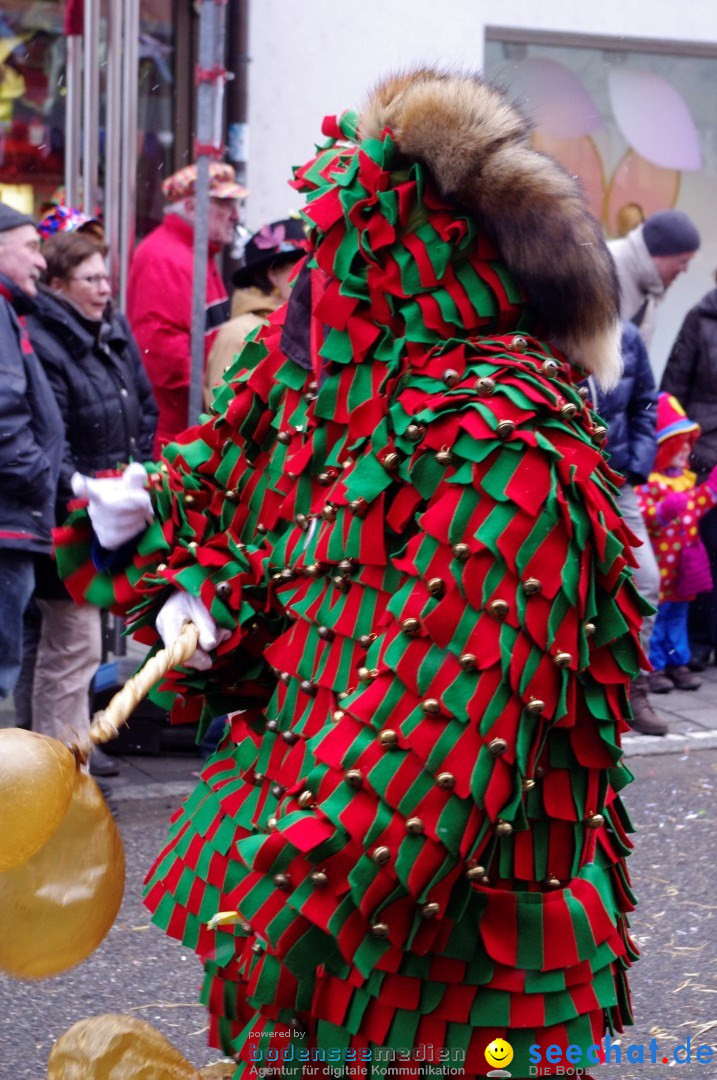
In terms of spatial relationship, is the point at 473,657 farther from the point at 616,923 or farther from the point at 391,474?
the point at 616,923

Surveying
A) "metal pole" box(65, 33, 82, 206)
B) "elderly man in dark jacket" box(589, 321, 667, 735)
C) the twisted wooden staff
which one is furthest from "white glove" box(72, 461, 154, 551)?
"metal pole" box(65, 33, 82, 206)

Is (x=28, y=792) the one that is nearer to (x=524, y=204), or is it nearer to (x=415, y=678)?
(x=415, y=678)

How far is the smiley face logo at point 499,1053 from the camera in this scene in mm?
1887

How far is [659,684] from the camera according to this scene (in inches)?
278

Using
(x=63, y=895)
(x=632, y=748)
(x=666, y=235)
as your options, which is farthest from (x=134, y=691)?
(x=666, y=235)

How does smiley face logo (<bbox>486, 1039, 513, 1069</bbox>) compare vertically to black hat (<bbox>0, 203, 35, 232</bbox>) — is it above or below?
below

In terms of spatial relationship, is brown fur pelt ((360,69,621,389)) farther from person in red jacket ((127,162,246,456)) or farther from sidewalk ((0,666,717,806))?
person in red jacket ((127,162,246,456))

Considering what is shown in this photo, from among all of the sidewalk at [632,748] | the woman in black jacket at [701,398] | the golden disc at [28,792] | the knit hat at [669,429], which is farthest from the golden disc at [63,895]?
the woman in black jacket at [701,398]

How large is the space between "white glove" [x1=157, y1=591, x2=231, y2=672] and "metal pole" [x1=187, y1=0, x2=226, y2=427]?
10.9ft

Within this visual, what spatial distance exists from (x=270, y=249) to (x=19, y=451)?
1.61m

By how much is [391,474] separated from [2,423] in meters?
2.87

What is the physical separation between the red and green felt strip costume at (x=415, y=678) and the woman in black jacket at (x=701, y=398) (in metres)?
5.39

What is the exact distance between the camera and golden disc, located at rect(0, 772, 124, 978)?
2008 millimetres

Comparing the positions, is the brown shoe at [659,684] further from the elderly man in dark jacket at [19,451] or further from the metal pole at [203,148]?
the elderly man in dark jacket at [19,451]
